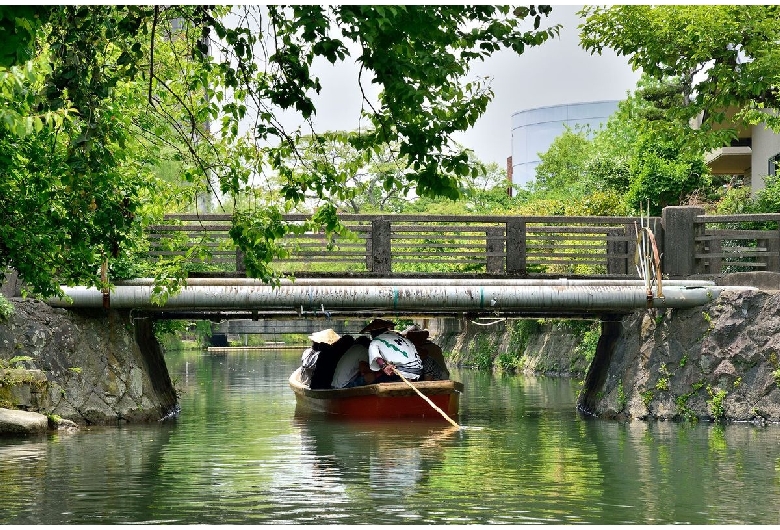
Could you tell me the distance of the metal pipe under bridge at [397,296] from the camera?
20.6 metres

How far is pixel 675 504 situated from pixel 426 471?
3.90m

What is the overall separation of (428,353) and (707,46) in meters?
8.71

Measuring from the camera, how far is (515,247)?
23328mm

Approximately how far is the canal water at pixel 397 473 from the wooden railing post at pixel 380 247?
117 inches

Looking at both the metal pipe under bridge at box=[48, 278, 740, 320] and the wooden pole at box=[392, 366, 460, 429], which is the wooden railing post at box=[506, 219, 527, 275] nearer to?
the metal pipe under bridge at box=[48, 278, 740, 320]

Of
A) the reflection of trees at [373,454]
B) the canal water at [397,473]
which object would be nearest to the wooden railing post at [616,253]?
the canal water at [397,473]

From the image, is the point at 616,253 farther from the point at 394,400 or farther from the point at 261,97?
the point at 261,97

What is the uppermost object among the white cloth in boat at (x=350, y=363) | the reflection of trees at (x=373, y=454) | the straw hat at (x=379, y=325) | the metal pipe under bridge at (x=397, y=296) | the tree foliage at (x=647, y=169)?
the tree foliage at (x=647, y=169)

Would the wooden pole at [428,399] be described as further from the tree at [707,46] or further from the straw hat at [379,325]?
the tree at [707,46]

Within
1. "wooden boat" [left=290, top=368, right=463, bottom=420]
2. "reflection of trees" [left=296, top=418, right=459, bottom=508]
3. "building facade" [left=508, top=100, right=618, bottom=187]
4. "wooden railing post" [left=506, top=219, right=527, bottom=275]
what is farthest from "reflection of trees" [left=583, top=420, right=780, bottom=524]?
"building facade" [left=508, top=100, right=618, bottom=187]

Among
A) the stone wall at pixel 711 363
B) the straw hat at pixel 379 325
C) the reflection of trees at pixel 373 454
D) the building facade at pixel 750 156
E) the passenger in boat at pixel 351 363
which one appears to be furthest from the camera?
the building facade at pixel 750 156

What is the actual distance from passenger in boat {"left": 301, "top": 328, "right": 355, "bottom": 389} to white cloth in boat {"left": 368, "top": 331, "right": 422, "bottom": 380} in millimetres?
2450

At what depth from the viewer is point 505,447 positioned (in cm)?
1873

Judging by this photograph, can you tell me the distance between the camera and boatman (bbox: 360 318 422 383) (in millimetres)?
A: 24078
